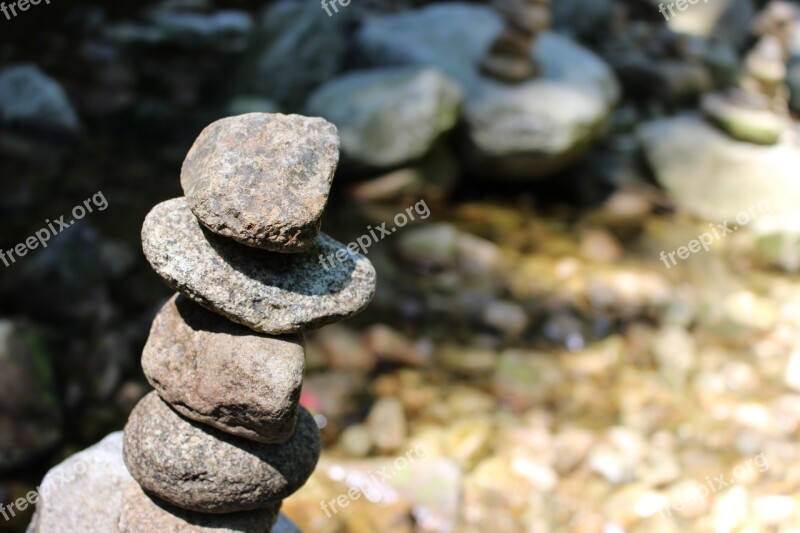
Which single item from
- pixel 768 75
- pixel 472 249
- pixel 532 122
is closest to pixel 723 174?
pixel 532 122

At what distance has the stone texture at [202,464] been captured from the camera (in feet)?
7.57

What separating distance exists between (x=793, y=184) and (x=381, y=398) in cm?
488

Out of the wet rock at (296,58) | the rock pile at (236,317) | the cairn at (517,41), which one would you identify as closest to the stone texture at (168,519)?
the rock pile at (236,317)

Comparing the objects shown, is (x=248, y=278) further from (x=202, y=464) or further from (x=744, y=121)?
(x=744, y=121)

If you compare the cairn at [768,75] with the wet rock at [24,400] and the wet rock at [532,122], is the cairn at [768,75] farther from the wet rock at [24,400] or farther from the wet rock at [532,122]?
the wet rock at [24,400]

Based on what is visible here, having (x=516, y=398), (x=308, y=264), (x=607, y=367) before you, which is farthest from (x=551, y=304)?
(x=308, y=264)

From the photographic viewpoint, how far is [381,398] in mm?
4648

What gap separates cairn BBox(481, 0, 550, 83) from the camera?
7070 mm

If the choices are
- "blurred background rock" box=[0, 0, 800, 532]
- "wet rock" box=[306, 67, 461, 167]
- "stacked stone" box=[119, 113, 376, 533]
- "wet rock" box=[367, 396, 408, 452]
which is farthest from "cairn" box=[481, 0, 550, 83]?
"stacked stone" box=[119, 113, 376, 533]

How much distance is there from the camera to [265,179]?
2047mm

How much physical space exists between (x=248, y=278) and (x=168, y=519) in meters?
0.87

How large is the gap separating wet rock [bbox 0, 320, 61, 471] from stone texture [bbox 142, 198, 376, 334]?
206 cm

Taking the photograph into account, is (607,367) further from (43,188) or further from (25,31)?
(25,31)

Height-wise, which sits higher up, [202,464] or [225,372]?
[225,372]
